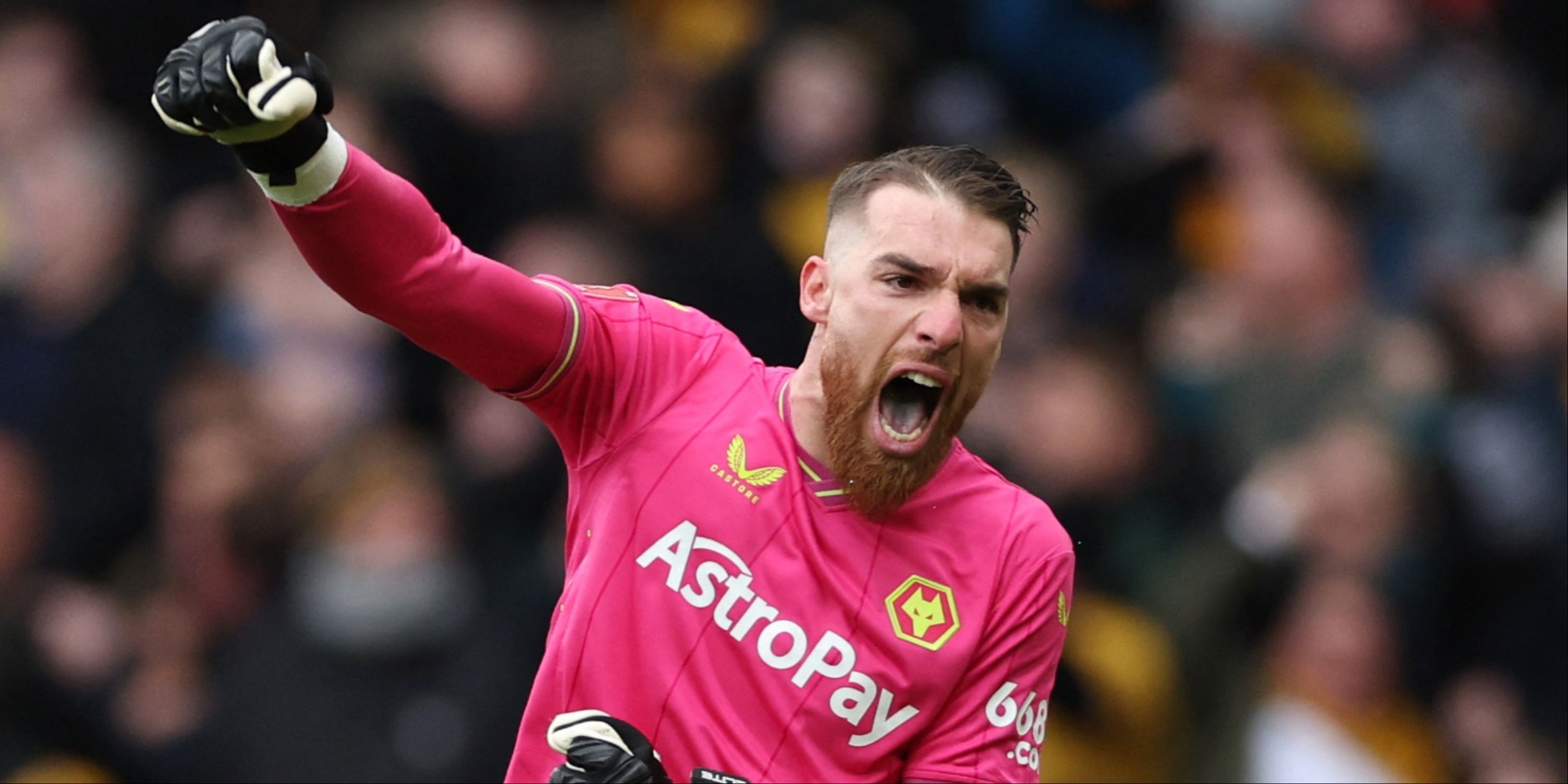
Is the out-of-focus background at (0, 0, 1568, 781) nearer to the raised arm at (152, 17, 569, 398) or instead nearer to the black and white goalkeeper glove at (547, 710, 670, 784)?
the black and white goalkeeper glove at (547, 710, 670, 784)

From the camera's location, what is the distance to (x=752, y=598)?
3.54 m

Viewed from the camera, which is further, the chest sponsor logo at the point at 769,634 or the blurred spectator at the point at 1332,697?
the blurred spectator at the point at 1332,697

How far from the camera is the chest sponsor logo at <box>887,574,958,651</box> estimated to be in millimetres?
3559

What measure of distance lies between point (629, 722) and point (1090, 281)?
380 centimetres

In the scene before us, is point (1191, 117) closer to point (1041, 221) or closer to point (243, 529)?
point (1041, 221)

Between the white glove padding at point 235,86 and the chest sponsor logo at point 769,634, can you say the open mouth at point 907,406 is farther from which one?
the white glove padding at point 235,86

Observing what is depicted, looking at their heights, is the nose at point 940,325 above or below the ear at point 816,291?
above

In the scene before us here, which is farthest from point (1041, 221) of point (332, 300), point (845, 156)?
point (332, 300)

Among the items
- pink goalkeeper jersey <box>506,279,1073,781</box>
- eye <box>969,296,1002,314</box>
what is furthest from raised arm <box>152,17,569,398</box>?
eye <box>969,296,1002,314</box>

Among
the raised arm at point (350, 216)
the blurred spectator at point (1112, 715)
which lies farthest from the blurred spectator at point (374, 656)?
the raised arm at point (350, 216)

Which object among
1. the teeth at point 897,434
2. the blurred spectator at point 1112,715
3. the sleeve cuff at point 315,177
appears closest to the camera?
the sleeve cuff at point 315,177

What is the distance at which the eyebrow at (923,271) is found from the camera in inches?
140

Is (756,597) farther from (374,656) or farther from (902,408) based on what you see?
(374,656)

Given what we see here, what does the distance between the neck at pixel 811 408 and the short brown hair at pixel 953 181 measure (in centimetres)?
30
